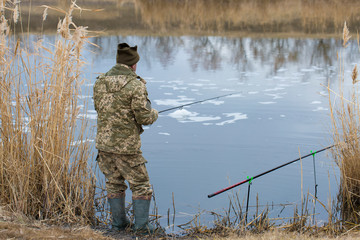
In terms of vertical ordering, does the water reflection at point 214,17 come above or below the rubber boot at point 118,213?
above

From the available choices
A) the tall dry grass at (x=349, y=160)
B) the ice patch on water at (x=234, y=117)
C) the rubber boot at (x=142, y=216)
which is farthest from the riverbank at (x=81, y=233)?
the ice patch on water at (x=234, y=117)

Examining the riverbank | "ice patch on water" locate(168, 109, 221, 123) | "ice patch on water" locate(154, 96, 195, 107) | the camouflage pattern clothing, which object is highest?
the camouflage pattern clothing

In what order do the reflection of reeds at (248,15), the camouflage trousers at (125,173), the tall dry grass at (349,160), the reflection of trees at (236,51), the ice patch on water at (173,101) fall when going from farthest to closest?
the reflection of reeds at (248,15), the reflection of trees at (236,51), the ice patch on water at (173,101), the tall dry grass at (349,160), the camouflage trousers at (125,173)

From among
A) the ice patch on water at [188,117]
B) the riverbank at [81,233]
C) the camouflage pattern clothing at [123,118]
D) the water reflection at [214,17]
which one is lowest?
the riverbank at [81,233]

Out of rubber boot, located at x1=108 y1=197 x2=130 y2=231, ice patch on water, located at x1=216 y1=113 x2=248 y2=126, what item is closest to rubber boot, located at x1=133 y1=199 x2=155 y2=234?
rubber boot, located at x1=108 y1=197 x2=130 y2=231

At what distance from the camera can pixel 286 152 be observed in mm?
6281

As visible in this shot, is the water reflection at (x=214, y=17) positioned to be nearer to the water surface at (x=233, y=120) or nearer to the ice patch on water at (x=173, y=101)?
the water surface at (x=233, y=120)

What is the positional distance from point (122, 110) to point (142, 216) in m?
0.81

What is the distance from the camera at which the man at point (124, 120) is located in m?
3.68

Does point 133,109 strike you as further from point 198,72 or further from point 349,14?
point 349,14

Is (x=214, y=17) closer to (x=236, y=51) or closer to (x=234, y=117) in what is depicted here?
(x=236, y=51)

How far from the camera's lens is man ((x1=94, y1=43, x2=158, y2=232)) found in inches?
145

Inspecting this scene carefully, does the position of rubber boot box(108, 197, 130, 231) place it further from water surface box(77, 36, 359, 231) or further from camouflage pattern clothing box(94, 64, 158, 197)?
water surface box(77, 36, 359, 231)

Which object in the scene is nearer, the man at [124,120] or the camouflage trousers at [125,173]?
the man at [124,120]
